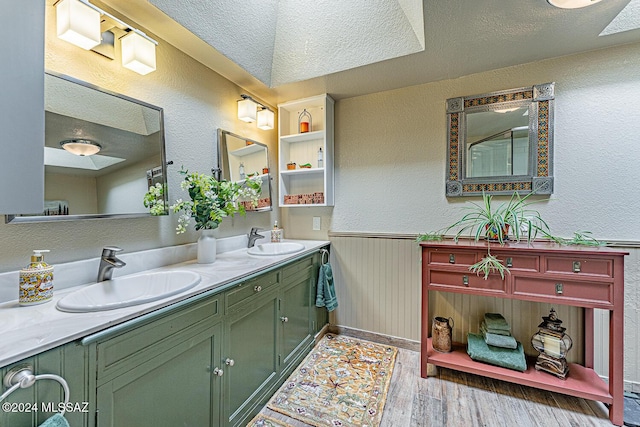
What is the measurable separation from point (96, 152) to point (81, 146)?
6cm

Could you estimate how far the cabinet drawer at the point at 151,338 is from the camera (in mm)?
843

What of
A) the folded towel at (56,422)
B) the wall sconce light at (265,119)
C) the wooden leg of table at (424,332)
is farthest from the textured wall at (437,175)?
the folded towel at (56,422)

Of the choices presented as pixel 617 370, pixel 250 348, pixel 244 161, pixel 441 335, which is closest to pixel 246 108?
pixel 244 161

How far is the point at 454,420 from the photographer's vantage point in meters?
1.51

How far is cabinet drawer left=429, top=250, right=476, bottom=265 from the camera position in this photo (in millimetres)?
1744

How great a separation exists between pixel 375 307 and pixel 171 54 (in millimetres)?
2479

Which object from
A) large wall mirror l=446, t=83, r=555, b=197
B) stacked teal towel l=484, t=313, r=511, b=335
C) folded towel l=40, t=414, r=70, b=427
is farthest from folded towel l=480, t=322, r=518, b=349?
folded towel l=40, t=414, r=70, b=427

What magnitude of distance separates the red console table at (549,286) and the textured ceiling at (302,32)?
145 cm

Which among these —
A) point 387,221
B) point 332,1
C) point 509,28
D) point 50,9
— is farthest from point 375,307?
point 50,9

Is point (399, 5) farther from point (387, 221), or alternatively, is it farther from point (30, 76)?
point (30, 76)

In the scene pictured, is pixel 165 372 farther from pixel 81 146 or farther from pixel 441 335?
pixel 441 335

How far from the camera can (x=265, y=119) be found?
7.75ft

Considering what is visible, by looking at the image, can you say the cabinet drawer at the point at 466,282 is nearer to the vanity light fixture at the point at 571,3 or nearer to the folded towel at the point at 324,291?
the folded towel at the point at 324,291

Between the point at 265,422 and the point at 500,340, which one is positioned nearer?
the point at 265,422
